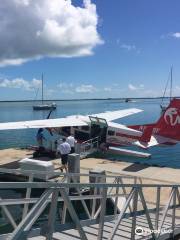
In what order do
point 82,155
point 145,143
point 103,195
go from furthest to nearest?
point 145,143, point 82,155, point 103,195

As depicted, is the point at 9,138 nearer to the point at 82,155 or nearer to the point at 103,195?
the point at 82,155

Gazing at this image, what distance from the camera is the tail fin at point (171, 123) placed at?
78.6ft

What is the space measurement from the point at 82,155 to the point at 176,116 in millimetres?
6865

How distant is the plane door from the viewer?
79.9ft

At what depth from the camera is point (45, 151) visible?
21.5 metres

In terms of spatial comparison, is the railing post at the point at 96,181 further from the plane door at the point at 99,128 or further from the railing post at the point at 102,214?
the plane door at the point at 99,128

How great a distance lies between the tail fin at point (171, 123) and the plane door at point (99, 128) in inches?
126

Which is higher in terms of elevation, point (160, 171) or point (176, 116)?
point (176, 116)

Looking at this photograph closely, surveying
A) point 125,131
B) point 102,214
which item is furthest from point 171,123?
point 102,214

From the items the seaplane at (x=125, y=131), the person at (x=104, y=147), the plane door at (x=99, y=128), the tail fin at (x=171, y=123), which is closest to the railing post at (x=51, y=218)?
the seaplane at (x=125, y=131)

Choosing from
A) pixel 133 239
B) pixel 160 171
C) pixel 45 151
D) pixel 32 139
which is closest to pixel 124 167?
pixel 160 171

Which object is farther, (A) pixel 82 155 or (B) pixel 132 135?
(B) pixel 132 135

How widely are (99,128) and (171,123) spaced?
15.1ft

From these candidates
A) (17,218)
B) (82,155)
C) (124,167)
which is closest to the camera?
(17,218)
